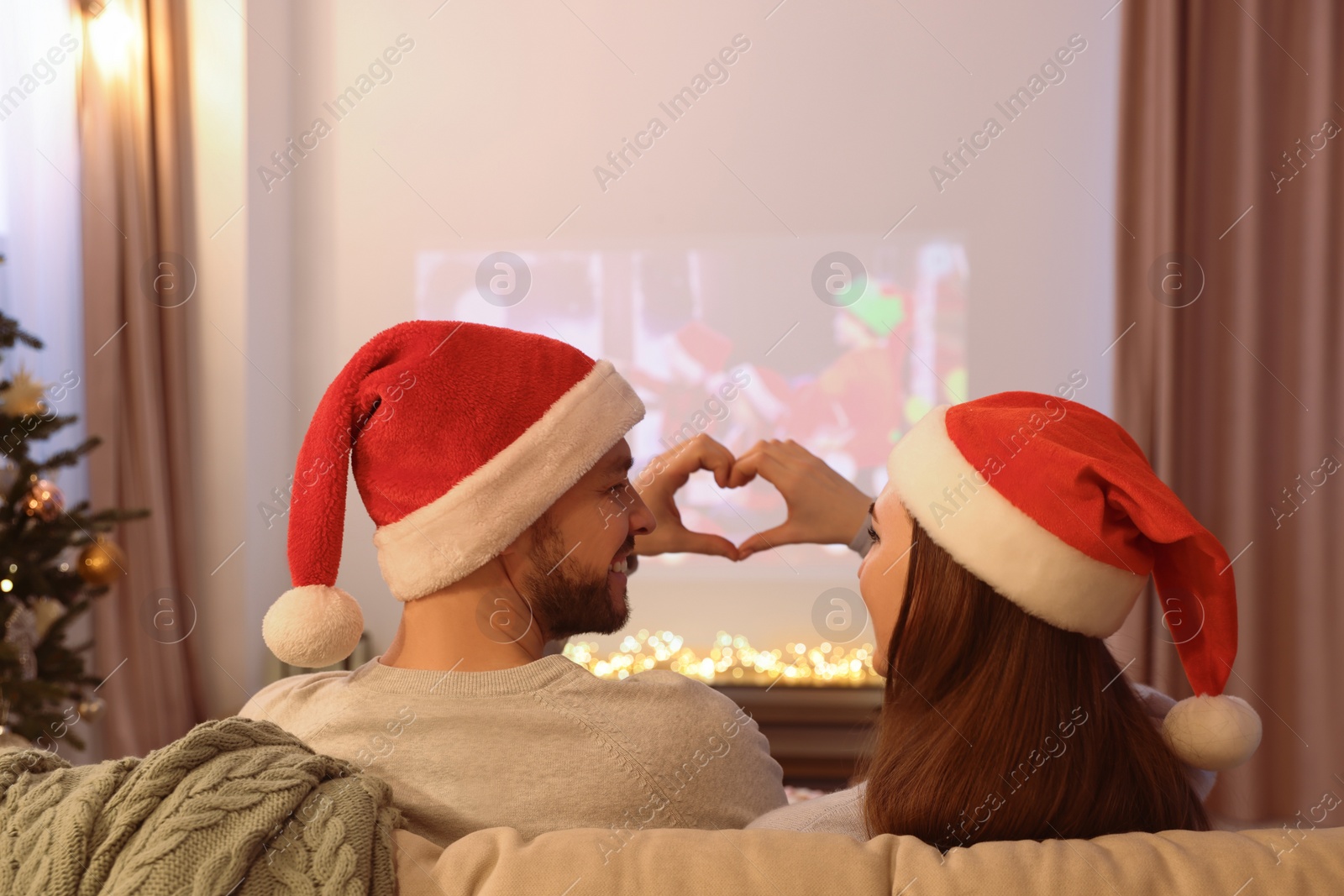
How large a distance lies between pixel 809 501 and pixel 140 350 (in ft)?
9.35

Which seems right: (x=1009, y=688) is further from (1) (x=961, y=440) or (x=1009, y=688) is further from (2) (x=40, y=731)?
(2) (x=40, y=731)

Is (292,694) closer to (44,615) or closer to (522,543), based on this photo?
(522,543)

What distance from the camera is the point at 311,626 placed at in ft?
3.88

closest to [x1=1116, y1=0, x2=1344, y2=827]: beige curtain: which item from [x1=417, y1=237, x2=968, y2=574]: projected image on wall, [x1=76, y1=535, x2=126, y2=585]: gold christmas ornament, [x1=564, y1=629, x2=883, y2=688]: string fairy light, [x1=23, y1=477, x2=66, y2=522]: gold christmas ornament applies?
[x1=417, y1=237, x2=968, y2=574]: projected image on wall

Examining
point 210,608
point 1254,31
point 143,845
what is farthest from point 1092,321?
point 143,845

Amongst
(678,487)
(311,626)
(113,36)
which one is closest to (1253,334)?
(678,487)

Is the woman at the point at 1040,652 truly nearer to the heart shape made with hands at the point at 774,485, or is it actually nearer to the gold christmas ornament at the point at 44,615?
the heart shape made with hands at the point at 774,485

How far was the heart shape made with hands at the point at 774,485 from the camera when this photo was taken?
166cm

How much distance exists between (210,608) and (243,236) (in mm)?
1400

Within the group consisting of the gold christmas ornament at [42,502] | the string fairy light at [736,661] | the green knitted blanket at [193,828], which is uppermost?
the gold christmas ornament at [42,502]

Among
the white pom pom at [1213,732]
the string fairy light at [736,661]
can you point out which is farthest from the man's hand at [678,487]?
the string fairy light at [736,661]

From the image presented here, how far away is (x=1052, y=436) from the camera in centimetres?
99

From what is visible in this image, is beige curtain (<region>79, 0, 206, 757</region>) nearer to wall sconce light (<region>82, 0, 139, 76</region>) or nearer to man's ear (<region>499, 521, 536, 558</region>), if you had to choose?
wall sconce light (<region>82, 0, 139, 76</region>)

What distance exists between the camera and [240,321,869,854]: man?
1.02 m
